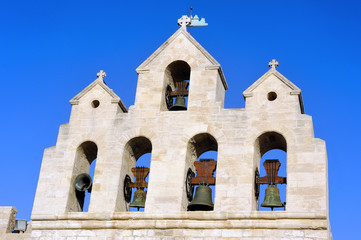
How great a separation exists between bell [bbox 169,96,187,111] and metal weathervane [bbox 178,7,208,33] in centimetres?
240

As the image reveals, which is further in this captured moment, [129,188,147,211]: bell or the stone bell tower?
[129,188,147,211]: bell

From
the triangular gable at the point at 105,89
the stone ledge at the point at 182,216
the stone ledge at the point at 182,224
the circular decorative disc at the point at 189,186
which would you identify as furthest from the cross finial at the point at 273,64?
the stone ledge at the point at 182,224

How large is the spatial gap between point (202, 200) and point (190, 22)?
644cm

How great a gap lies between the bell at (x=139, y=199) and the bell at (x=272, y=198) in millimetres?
3565

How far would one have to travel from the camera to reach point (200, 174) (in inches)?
875

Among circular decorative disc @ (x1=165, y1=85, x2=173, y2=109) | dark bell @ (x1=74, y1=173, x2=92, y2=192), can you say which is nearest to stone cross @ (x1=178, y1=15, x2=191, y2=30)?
circular decorative disc @ (x1=165, y1=85, x2=173, y2=109)

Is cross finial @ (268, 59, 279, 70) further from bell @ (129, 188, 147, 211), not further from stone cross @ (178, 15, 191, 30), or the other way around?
bell @ (129, 188, 147, 211)

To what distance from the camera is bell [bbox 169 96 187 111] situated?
23594 mm

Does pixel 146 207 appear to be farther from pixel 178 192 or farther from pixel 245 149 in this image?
pixel 245 149

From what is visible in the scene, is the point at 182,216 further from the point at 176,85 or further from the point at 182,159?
the point at 176,85

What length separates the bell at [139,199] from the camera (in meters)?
22.2

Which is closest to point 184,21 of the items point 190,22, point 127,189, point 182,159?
point 190,22

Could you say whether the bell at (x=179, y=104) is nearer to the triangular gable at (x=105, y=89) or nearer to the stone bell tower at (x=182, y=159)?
the stone bell tower at (x=182, y=159)

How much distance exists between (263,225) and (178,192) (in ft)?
8.69
